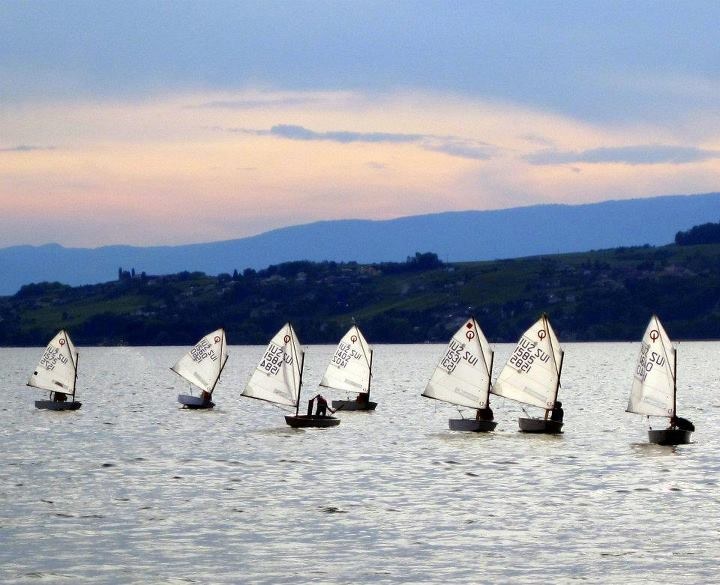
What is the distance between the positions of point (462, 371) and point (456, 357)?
40.2 inches

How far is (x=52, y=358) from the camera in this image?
121688mm

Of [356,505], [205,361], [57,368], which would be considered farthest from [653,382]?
[57,368]

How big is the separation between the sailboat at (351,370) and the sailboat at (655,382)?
1609 inches

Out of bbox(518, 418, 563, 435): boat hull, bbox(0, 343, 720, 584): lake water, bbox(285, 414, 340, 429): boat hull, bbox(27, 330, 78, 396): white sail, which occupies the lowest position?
bbox(0, 343, 720, 584): lake water

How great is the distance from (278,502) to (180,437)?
39591mm

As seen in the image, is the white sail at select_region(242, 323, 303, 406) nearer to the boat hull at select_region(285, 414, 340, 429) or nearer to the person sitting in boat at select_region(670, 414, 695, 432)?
the boat hull at select_region(285, 414, 340, 429)

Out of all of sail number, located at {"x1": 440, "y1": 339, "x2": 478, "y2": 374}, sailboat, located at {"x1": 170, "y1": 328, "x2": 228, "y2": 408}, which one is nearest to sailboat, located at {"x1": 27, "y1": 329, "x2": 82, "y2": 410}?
sailboat, located at {"x1": 170, "y1": 328, "x2": 228, "y2": 408}

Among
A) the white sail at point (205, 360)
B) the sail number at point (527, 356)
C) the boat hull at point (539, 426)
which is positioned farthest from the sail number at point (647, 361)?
the white sail at point (205, 360)

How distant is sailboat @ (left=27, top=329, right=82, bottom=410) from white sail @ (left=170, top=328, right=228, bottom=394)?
9.39 m

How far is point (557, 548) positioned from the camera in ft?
155

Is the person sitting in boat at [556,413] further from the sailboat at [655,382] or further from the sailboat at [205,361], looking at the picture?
the sailboat at [205,361]

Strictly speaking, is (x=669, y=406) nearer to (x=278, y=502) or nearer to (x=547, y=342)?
(x=547, y=342)

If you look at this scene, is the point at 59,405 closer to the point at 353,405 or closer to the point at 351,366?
the point at 353,405

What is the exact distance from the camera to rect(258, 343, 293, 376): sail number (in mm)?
95000
